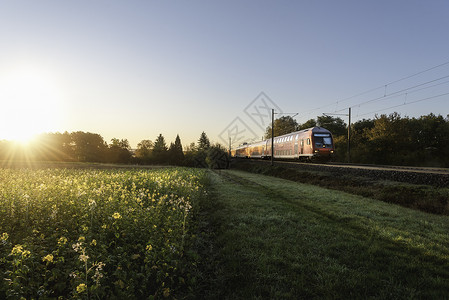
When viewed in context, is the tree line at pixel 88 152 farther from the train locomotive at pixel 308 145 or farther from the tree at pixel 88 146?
the train locomotive at pixel 308 145

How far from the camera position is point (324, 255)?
5.41 m

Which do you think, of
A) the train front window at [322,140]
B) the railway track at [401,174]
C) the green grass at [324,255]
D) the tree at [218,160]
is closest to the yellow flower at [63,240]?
the green grass at [324,255]

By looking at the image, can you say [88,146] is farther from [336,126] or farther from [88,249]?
[88,249]

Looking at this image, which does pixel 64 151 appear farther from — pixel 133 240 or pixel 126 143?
pixel 133 240

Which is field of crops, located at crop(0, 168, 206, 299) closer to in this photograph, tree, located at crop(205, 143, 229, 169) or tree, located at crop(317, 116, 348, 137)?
tree, located at crop(205, 143, 229, 169)

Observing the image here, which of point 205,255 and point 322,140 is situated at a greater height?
point 322,140

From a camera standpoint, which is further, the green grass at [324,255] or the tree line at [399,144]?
the tree line at [399,144]

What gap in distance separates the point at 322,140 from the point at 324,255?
22667mm

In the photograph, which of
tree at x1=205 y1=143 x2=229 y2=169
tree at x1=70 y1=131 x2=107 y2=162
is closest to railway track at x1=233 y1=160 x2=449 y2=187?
tree at x1=205 y1=143 x2=229 y2=169

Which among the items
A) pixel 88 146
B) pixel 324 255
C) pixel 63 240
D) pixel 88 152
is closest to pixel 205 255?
pixel 324 255

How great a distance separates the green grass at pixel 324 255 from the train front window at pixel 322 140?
681 inches

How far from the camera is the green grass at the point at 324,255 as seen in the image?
163 inches

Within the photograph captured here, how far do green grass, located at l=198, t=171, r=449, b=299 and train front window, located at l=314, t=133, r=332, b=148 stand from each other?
17.3 metres

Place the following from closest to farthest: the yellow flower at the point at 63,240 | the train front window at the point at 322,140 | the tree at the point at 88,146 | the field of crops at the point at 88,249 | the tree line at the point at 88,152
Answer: the field of crops at the point at 88,249 < the yellow flower at the point at 63,240 < the train front window at the point at 322,140 < the tree line at the point at 88,152 < the tree at the point at 88,146
